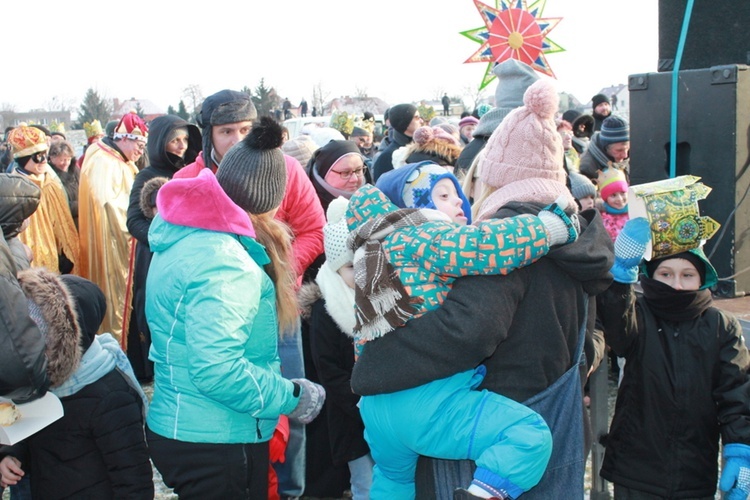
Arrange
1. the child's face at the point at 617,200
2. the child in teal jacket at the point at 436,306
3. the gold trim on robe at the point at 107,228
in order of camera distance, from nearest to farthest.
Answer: the child in teal jacket at the point at 436,306 → the child's face at the point at 617,200 → the gold trim on robe at the point at 107,228

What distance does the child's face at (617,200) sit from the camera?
Result: 527cm

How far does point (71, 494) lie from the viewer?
274 cm

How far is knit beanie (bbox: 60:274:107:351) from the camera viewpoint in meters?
2.73

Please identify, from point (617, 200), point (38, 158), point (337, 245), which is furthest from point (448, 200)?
point (38, 158)

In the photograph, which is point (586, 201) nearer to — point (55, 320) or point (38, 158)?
point (55, 320)

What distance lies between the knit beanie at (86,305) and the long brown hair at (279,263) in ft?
2.05

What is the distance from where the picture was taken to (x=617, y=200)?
17.3 ft

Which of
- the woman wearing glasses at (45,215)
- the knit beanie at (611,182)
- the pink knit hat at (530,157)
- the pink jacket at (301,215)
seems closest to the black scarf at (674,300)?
the pink knit hat at (530,157)

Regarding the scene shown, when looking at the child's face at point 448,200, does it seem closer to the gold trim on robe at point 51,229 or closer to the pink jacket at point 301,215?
the pink jacket at point 301,215

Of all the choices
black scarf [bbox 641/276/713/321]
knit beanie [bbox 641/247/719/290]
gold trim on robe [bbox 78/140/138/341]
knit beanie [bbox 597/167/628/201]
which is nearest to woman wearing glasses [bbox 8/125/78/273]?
gold trim on robe [bbox 78/140/138/341]

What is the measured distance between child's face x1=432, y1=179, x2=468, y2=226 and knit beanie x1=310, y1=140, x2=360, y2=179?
156 centimetres

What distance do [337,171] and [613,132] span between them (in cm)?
257

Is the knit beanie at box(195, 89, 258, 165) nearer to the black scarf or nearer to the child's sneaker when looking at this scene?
the black scarf

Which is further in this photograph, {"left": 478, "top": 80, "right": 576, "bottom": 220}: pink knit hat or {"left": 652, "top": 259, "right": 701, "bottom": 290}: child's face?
{"left": 652, "top": 259, "right": 701, "bottom": 290}: child's face
